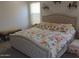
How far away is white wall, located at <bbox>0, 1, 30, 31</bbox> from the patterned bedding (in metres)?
0.10

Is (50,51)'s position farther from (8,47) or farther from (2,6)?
(2,6)

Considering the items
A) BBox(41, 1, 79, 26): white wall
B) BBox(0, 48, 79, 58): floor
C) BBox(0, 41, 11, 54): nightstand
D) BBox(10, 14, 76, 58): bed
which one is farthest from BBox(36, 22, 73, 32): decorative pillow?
BBox(0, 41, 11, 54): nightstand

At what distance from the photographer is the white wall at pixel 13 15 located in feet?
4.47

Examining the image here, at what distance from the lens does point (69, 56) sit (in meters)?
1.47

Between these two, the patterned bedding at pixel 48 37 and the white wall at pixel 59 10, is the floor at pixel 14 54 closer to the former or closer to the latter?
the patterned bedding at pixel 48 37

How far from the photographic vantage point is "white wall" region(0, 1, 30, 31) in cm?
136

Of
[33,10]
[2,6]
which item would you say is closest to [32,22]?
[33,10]

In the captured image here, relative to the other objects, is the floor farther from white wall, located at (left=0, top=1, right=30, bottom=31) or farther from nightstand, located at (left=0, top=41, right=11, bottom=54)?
white wall, located at (left=0, top=1, right=30, bottom=31)

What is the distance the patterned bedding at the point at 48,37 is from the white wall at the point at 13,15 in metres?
0.10

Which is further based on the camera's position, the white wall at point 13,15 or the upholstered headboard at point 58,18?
the upholstered headboard at point 58,18

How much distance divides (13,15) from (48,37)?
18.6 inches

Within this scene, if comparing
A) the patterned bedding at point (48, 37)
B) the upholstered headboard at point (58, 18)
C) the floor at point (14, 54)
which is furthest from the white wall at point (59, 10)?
the floor at point (14, 54)

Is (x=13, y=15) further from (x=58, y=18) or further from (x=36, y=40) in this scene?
(x=58, y=18)

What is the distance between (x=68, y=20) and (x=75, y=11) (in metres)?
0.13
